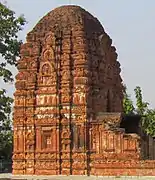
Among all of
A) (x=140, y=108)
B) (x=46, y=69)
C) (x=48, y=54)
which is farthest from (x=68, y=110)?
(x=140, y=108)

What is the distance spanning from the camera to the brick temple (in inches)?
928

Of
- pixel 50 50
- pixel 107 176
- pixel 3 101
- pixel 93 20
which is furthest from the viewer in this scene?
pixel 3 101

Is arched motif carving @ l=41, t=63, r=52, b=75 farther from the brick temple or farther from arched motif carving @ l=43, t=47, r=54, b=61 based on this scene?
arched motif carving @ l=43, t=47, r=54, b=61

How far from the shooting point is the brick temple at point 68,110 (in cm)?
2358

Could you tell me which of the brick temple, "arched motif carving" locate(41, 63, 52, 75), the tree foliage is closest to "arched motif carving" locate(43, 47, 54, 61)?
the brick temple

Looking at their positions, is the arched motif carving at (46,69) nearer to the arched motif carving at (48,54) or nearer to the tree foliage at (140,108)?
the arched motif carving at (48,54)

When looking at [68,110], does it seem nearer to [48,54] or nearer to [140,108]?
[48,54]

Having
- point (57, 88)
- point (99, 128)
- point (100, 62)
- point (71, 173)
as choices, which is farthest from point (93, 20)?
point (71, 173)

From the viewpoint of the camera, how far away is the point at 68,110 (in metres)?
24.4

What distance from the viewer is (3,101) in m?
31.3

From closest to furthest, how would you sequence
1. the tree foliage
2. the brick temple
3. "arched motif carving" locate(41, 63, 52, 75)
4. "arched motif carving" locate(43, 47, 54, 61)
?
the brick temple, "arched motif carving" locate(41, 63, 52, 75), "arched motif carving" locate(43, 47, 54, 61), the tree foliage

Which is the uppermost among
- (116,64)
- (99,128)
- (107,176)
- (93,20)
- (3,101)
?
(93,20)

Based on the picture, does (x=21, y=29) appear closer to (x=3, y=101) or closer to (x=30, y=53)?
(x=3, y=101)

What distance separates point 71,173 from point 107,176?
1.86 metres
